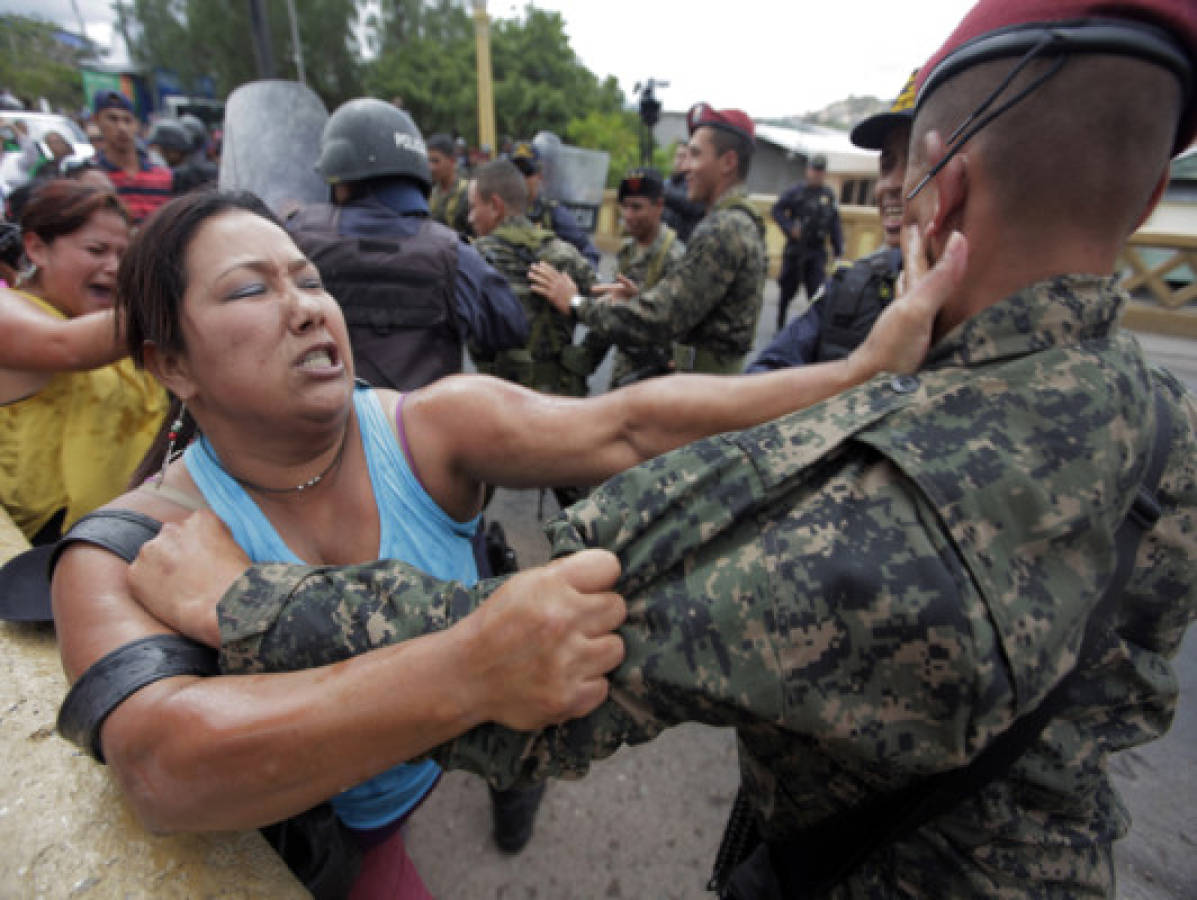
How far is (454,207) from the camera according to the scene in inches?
259

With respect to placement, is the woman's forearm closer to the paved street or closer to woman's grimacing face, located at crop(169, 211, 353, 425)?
woman's grimacing face, located at crop(169, 211, 353, 425)

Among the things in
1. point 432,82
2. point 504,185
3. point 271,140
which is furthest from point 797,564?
point 432,82

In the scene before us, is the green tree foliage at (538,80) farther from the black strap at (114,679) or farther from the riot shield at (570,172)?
the black strap at (114,679)

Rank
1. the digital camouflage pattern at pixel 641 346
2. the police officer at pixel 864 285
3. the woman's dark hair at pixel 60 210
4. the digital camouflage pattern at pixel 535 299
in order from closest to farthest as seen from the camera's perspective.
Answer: the woman's dark hair at pixel 60 210, the police officer at pixel 864 285, the digital camouflage pattern at pixel 641 346, the digital camouflage pattern at pixel 535 299

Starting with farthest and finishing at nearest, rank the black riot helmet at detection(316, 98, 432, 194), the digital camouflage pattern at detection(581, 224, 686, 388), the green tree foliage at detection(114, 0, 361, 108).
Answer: the green tree foliage at detection(114, 0, 361, 108) < the digital camouflage pattern at detection(581, 224, 686, 388) < the black riot helmet at detection(316, 98, 432, 194)

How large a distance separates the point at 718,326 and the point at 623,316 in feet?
1.87

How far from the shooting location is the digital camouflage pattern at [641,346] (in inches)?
158

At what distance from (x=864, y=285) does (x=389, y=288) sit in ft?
6.61

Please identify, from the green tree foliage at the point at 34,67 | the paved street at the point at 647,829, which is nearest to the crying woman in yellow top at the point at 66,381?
the paved street at the point at 647,829

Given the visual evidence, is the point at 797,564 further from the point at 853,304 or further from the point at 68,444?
the point at 68,444

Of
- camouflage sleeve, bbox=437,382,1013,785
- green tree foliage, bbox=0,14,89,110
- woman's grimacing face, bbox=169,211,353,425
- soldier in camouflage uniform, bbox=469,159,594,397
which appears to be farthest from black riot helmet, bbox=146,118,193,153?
green tree foliage, bbox=0,14,89,110

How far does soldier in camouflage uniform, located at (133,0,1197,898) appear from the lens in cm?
74

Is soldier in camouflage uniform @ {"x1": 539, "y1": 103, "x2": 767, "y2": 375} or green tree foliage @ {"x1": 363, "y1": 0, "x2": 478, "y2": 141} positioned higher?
green tree foliage @ {"x1": 363, "y1": 0, "x2": 478, "y2": 141}

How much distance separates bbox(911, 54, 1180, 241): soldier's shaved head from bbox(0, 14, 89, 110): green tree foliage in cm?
4348
